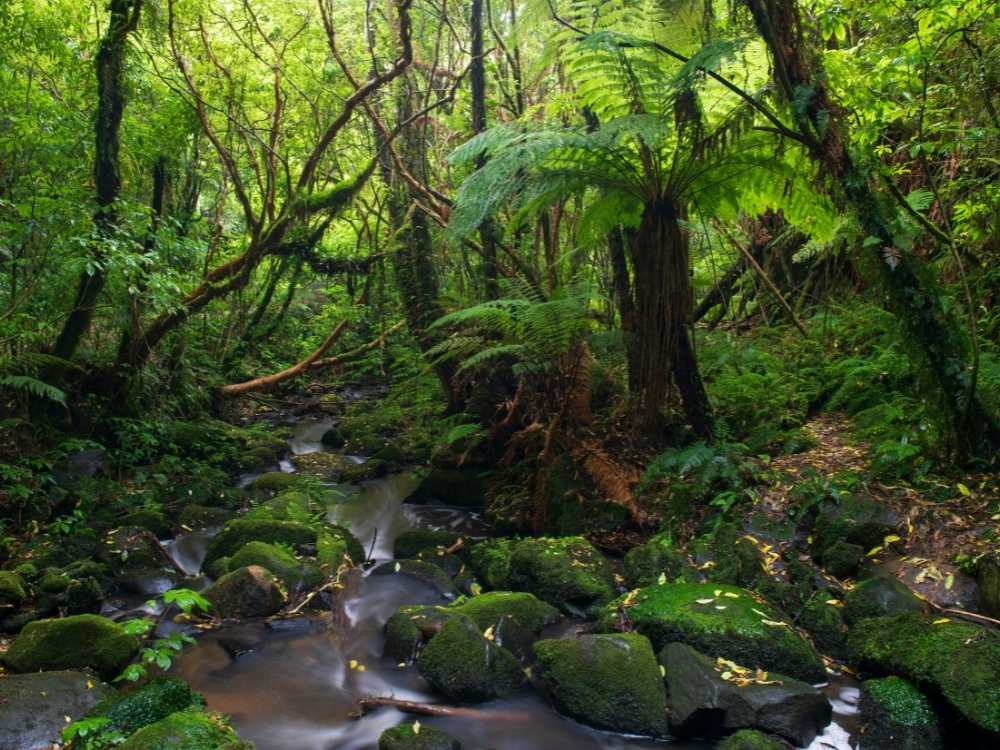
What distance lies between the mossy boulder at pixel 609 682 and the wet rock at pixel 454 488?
3363 mm

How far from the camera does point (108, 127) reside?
21.6 feet

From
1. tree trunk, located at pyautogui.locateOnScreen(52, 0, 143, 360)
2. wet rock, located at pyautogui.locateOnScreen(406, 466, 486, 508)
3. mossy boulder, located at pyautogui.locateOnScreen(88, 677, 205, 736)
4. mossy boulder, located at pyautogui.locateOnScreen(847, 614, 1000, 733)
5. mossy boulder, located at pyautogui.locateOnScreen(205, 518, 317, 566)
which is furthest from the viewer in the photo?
wet rock, located at pyautogui.locateOnScreen(406, 466, 486, 508)

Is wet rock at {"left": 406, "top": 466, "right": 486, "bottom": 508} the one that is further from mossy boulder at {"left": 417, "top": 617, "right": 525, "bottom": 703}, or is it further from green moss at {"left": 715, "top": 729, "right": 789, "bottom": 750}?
green moss at {"left": 715, "top": 729, "right": 789, "bottom": 750}

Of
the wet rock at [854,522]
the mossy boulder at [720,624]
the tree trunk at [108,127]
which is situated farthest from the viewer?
the tree trunk at [108,127]

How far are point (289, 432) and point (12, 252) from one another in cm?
440

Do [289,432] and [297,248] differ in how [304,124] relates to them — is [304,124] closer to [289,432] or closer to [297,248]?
[297,248]

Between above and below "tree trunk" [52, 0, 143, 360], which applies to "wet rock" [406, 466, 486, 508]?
below

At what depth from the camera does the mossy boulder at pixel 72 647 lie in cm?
377

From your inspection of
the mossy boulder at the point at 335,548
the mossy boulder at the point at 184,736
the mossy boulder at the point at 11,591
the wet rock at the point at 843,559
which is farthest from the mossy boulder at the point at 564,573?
the mossy boulder at the point at 11,591

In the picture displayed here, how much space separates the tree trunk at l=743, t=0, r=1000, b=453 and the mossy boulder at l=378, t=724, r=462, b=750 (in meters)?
3.34

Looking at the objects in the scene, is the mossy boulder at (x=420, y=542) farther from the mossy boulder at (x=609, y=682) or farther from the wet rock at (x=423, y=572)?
the mossy boulder at (x=609, y=682)

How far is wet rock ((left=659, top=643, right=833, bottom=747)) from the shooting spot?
10.4ft

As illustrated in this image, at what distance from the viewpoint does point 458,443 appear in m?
7.59

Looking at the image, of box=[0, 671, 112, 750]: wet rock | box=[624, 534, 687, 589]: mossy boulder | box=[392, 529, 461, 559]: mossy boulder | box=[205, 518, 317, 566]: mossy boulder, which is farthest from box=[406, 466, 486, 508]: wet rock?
box=[0, 671, 112, 750]: wet rock
